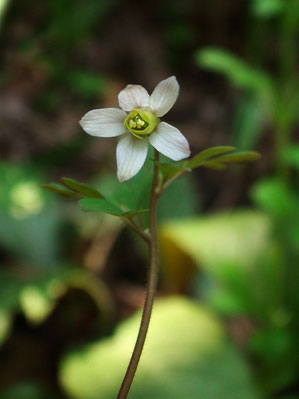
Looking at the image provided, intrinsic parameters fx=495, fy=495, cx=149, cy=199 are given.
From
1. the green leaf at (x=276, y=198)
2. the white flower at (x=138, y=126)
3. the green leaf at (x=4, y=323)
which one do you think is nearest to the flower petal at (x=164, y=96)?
the white flower at (x=138, y=126)

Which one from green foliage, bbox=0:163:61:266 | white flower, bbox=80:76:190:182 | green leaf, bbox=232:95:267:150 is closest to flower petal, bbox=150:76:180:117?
white flower, bbox=80:76:190:182

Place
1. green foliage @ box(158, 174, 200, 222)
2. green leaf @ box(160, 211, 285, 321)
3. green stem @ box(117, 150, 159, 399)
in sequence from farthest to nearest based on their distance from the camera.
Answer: green foliage @ box(158, 174, 200, 222) → green leaf @ box(160, 211, 285, 321) → green stem @ box(117, 150, 159, 399)

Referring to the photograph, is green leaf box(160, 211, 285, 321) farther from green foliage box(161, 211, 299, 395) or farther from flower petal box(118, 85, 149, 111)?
flower petal box(118, 85, 149, 111)

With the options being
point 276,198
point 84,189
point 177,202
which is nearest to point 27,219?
point 177,202

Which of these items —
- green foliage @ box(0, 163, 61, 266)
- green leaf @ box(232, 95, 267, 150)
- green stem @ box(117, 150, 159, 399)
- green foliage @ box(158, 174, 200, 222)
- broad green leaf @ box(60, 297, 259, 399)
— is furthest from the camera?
green leaf @ box(232, 95, 267, 150)

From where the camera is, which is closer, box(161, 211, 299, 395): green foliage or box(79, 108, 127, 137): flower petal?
box(79, 108, 127, 137): flower petal

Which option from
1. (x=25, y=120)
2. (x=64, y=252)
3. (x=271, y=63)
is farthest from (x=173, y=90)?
(x=271, y=63)

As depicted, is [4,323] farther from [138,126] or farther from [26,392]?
[138,126]

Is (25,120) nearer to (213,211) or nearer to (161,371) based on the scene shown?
(213,211)
